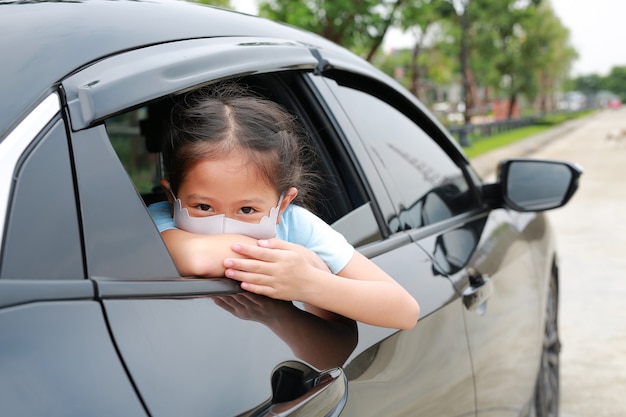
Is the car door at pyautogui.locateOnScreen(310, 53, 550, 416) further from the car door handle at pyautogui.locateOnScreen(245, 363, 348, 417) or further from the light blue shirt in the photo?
the car door handle at pyautogui.locateOnScreen(245, 363, 348, 417)

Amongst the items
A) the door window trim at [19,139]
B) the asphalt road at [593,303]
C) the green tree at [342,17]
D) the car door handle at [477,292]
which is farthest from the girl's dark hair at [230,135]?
the green tree at [342,17]

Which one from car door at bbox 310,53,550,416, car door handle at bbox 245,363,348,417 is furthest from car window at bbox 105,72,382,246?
car door handle at bbox 245,363,348,417

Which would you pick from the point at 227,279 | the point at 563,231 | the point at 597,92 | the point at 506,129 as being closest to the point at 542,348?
the point at 227,279

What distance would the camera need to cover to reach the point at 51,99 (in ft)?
4.12

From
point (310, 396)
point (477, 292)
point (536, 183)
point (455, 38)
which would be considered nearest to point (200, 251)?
point (310, 396)

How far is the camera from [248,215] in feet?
5.20

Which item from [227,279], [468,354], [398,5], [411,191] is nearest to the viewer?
[227,279]

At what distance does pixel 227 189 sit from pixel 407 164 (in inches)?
44.4

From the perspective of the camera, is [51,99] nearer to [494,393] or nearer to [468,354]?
[468,354]

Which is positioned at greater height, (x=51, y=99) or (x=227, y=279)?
(x=51, y=99)

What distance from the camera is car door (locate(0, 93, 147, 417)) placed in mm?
1030

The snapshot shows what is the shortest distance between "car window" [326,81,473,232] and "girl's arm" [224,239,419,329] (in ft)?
1.71

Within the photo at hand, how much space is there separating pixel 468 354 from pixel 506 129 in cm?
4143

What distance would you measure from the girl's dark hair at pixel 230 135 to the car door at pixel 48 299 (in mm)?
353
